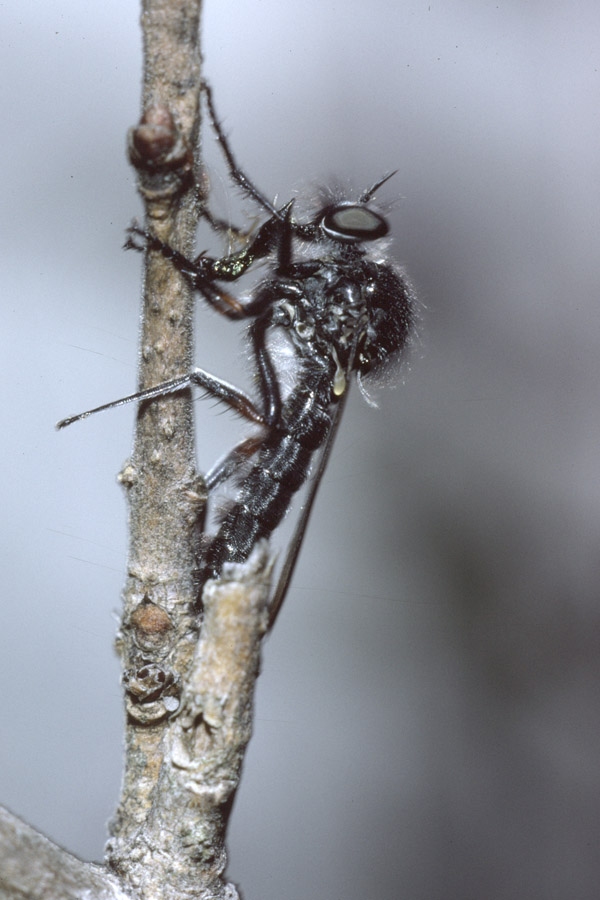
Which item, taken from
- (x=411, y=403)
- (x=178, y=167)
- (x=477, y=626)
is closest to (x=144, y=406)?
(x=178, y=167)

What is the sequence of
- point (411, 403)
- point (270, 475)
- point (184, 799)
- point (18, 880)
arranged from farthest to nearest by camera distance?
point (411, 403), point (270, 475), point (184, 799), point (18, 880)

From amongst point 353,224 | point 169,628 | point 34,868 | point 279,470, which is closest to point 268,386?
point 279,470

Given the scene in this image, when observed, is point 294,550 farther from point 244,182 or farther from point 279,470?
point 244,182

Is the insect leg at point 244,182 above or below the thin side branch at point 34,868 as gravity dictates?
above

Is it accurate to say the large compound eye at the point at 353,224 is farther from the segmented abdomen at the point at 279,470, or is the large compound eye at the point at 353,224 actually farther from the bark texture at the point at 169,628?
the bark texture at the point at 169,628

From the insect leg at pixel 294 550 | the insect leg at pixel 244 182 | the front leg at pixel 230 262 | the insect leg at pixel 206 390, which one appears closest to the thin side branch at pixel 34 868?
the insect leg at pixel 294 550

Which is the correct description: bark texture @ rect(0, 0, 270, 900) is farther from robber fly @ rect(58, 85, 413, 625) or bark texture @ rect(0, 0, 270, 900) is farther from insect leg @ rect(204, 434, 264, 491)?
insect leg @ rect(204, 434, 264, 491)

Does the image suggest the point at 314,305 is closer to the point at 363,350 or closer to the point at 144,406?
the point at 363,350

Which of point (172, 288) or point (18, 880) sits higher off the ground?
point (172, 288)
